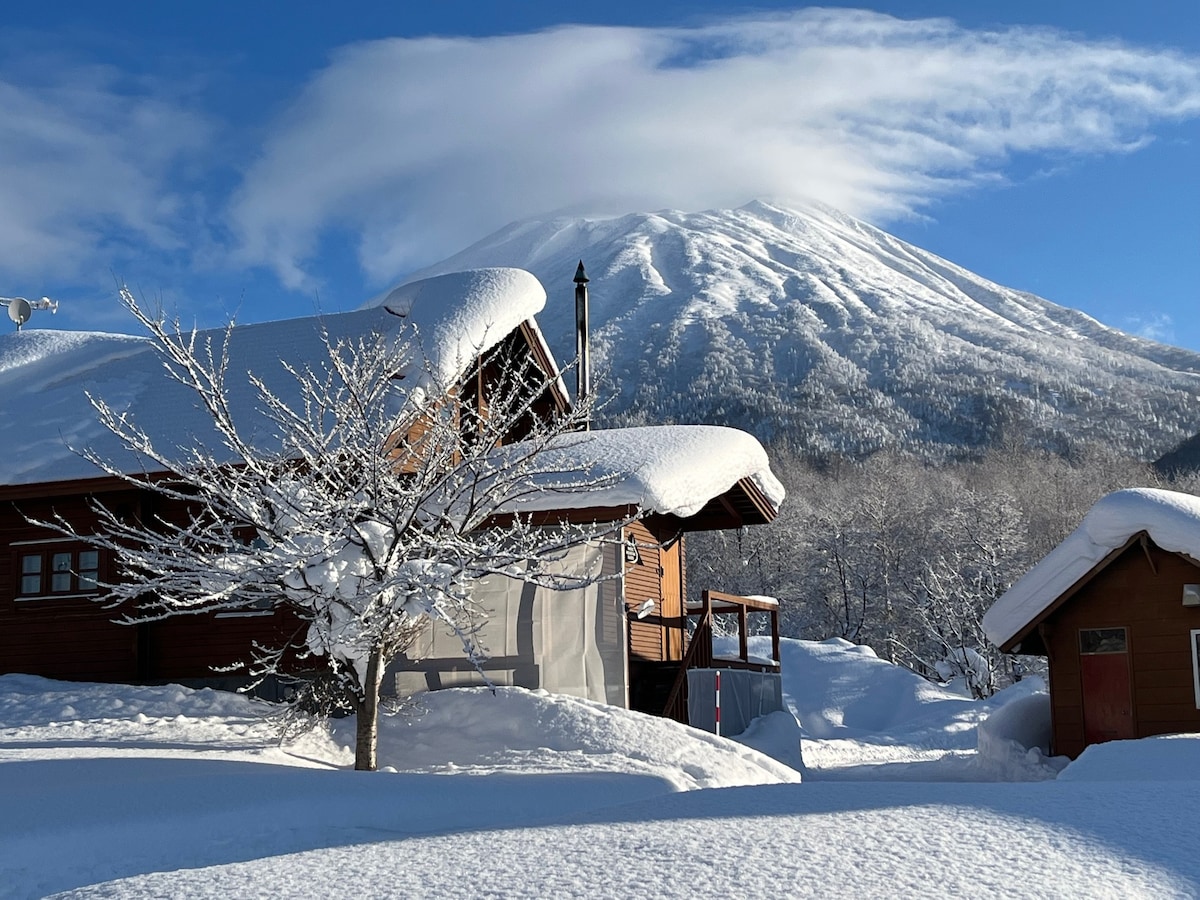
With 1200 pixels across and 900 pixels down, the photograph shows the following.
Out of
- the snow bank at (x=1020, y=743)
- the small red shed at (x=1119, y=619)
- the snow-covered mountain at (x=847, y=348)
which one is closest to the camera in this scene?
the small red shed at (x=1119, y=619)

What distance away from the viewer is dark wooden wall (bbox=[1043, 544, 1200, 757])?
18188 mm

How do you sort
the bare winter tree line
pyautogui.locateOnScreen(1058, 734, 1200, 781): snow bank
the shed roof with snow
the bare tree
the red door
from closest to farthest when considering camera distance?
the bare tree → pyautogui.locateOnScreen(1058, 734, 1200, 781): snow bank → the shed roof with snow → the red door → the bare winter tree line

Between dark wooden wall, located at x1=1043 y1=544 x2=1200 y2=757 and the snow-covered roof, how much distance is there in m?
9.31

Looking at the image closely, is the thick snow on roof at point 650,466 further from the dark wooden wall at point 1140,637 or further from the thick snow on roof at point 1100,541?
the dark wooden wall at point 1140,637

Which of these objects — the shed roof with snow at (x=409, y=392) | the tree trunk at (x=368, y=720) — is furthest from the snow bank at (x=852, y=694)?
the tree trunk at (x=368, y=720)

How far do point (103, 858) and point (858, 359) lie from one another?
13745 centimetres

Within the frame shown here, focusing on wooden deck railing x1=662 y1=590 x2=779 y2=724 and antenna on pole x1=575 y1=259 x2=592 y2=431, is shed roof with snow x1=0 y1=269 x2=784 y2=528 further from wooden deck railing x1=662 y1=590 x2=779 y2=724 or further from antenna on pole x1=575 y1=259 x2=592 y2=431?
wooden deck railing x1=662 y1=590 x2=779 y2=724

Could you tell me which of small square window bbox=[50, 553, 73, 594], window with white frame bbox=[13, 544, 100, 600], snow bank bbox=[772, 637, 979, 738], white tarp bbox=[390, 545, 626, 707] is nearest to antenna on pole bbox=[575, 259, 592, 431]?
white tarp bbox=[390, 545, 626, 707]

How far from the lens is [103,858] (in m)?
8.30

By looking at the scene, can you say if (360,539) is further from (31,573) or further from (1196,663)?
(1196,663)

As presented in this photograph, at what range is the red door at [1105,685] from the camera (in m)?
18.8

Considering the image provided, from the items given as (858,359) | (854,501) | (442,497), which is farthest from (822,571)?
(858,359)

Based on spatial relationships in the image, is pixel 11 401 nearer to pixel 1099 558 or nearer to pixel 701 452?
pixel 701 452

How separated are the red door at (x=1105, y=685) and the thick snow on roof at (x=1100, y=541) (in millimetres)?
895
